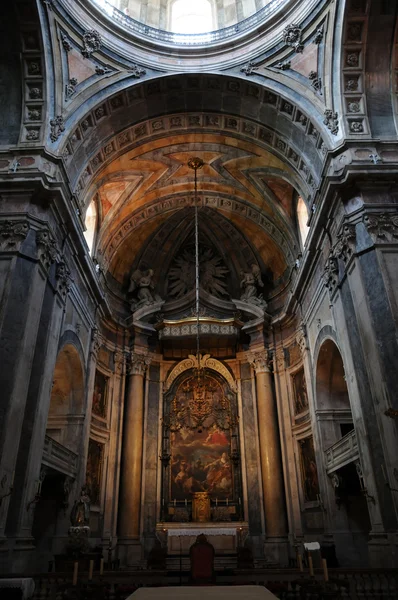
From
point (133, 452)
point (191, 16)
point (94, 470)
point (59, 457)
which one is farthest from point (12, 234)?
point (191, 16)

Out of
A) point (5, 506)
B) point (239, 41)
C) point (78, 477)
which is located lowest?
point (5, 506)

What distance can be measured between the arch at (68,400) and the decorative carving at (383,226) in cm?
798

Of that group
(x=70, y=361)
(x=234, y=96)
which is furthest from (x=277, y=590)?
(x=234, y=96)

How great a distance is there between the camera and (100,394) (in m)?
15.9

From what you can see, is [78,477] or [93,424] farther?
[93,424]

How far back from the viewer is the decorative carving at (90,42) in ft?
41.4

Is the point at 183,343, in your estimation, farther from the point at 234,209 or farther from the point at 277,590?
A: the point at 277,590

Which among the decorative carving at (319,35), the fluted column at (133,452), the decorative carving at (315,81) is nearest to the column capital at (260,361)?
the fluted column at (133,452)

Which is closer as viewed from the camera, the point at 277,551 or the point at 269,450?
the point at 277,551

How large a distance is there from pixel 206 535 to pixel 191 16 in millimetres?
16756

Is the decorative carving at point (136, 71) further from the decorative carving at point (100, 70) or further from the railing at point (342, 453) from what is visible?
the railing at point (342, 453)

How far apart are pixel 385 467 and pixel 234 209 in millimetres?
11398

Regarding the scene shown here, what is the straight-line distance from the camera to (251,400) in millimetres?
17250

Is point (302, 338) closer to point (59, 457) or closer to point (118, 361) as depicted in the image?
point (118, 361)
